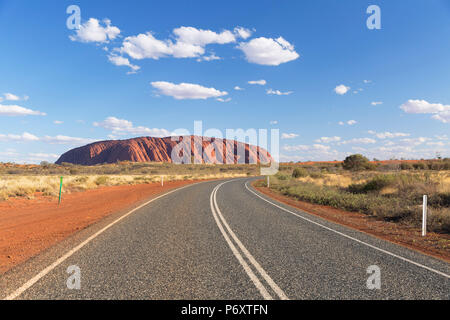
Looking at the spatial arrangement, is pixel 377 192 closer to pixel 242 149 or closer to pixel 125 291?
pixel 125 291

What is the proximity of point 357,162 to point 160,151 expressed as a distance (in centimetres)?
10925

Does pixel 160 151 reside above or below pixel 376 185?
above

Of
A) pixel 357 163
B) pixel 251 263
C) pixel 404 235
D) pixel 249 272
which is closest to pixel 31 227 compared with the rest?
pixel 251 263

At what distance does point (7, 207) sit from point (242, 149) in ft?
501

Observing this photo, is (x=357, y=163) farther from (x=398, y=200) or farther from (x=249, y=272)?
(x=249, y=272)

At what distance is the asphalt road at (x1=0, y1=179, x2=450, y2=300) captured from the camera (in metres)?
3.87

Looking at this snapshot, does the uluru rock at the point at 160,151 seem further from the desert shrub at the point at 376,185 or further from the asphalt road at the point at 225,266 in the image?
the asphalt road at the point at 225,266

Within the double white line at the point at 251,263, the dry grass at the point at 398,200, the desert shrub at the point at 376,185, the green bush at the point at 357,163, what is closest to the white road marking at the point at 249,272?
the double white line at the point at 251,263

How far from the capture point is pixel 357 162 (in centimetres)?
5512

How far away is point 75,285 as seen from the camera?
406cm

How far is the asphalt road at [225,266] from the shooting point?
387cm

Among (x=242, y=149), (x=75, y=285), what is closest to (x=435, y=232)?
(x=75, y=285)

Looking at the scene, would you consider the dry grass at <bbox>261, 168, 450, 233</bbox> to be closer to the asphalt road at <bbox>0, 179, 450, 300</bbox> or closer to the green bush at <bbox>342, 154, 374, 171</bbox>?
the asphalt road at <bbox>0, 179, 450, 300</bbox>

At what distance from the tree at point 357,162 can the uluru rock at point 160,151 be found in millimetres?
75071
